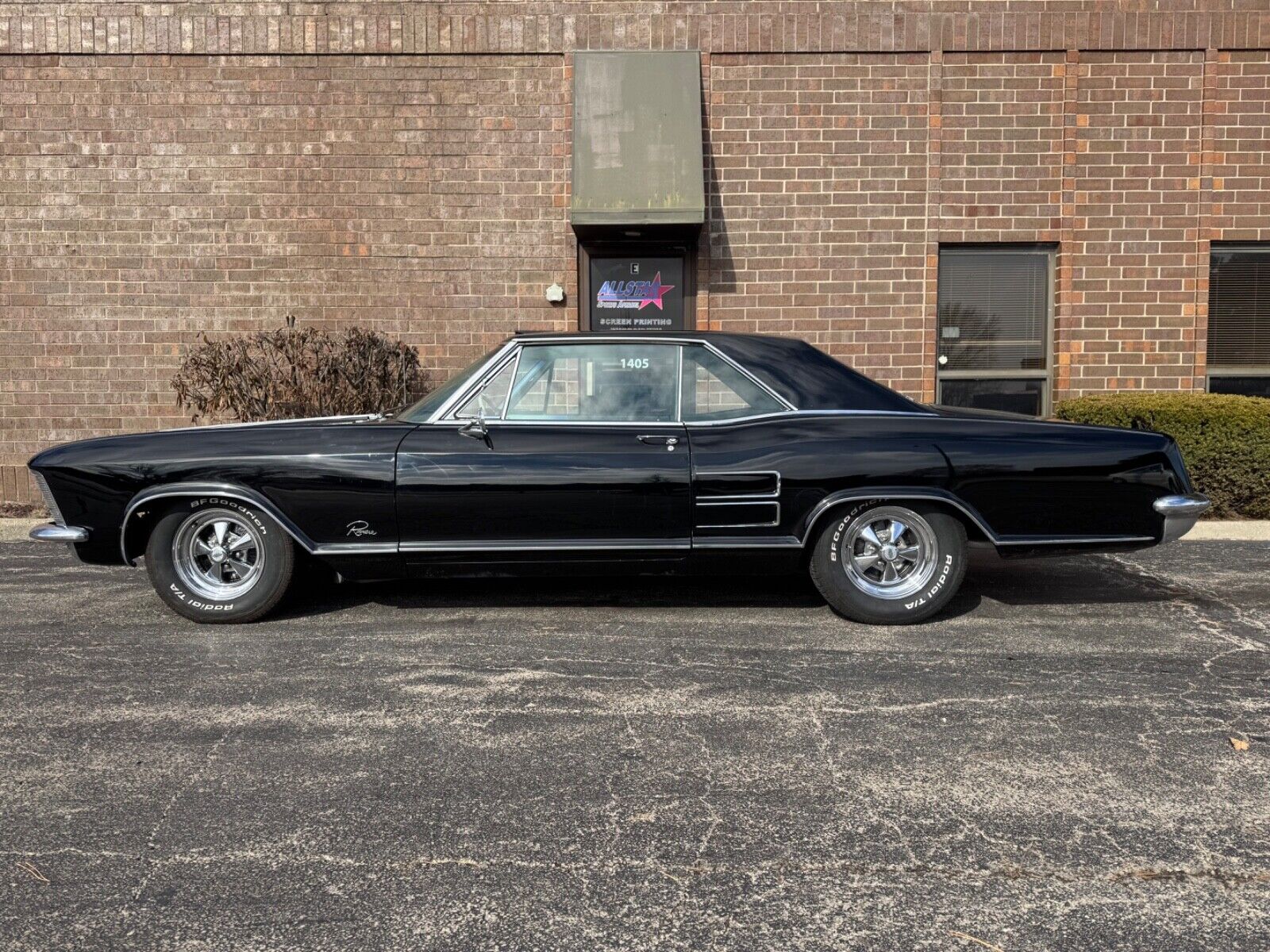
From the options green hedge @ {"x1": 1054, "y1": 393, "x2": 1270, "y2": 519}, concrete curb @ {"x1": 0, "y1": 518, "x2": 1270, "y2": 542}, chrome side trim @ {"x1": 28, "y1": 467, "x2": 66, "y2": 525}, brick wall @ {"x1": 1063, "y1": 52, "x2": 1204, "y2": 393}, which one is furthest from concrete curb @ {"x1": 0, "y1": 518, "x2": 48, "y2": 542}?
brick wall @ {"x1": 1063, "y1": 52, "x2": 1204, "y2": 393}

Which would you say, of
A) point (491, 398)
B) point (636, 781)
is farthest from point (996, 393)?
point (636, 781)

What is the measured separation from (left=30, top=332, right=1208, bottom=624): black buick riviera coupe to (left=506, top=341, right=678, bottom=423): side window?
0.05 feet

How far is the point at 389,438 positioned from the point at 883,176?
263 inches

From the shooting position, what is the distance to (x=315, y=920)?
239cm

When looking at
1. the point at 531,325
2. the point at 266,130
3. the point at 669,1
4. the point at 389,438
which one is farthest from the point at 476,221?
the point at 389,438

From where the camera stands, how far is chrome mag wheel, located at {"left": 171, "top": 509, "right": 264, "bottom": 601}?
16.5ft

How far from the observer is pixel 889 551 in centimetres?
504

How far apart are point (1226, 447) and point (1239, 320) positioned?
8.31ft

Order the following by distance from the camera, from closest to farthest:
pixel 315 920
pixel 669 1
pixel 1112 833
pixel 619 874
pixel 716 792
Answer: pixel 315 920 < pixel 619 874 < pixel 1112 833 < pixel 716 792 < pixel 669 1

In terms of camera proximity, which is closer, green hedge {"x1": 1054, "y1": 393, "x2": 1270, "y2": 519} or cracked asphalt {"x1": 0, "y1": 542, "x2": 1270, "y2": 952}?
cracked asphalt {"x1": 0, "y1": 542, "x2": 1270, "y2": 952}

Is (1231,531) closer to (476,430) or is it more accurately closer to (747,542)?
(747,542)

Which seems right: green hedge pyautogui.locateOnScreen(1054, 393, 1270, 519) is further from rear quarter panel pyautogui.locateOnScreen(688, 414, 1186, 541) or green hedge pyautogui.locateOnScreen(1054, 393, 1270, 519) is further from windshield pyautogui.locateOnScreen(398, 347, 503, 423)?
windshield pyautogui.locateOnScreen(398, 347, 503, 423)

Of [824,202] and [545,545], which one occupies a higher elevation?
[824,202]

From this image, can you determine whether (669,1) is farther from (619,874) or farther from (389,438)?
(619,874)
